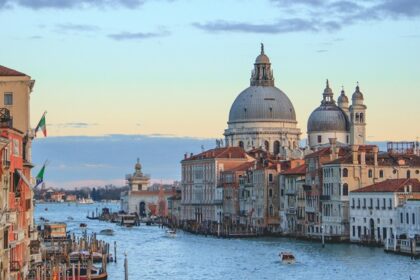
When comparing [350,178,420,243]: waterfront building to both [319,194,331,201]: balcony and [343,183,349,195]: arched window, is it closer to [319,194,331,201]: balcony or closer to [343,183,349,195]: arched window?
[343,183,349,195]: arched window

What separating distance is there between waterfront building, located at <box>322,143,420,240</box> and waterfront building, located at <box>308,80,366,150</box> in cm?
3236

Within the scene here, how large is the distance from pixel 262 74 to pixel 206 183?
19.2 meters

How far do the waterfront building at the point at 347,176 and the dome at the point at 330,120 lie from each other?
3518cm

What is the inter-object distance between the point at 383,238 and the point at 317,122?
152 ft

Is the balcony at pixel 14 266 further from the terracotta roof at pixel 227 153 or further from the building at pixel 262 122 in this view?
the building at pixel 262 122

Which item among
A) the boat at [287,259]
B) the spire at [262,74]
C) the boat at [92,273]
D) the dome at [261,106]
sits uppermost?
the spire at [262,74]

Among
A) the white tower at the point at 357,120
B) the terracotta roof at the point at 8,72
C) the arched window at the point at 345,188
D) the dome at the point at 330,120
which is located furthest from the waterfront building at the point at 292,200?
the terracotta roof at the point at 8,72

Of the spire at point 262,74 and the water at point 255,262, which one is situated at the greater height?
the spire at point 262,74

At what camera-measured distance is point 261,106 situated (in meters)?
106

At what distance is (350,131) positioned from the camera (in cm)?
9919

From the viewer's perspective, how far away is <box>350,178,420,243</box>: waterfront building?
55.4m

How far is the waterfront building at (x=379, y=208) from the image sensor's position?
55.4 metres

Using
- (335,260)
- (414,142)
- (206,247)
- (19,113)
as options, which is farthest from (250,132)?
(19,113)

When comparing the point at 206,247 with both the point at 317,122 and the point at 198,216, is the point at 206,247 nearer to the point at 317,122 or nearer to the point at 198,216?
the point at 198,216
